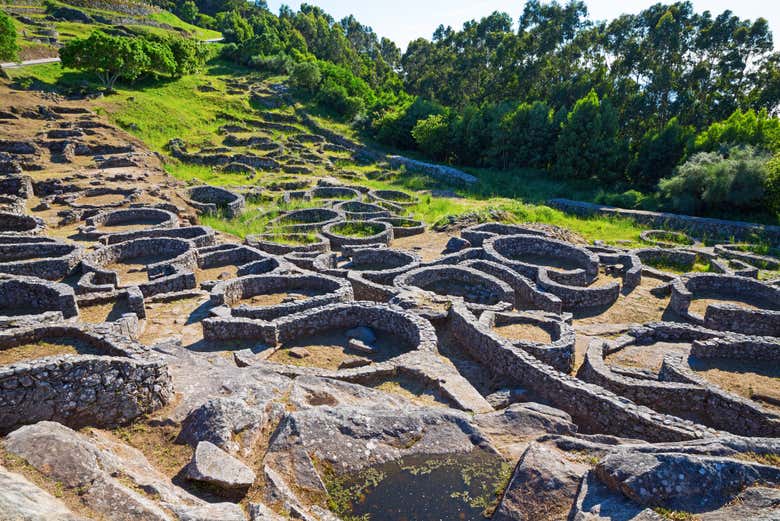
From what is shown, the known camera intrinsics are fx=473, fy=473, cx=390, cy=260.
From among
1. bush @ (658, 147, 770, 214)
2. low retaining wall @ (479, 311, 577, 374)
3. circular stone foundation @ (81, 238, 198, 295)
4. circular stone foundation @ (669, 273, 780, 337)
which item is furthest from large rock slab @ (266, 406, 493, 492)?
bush @ (658, 147, 770, 214)

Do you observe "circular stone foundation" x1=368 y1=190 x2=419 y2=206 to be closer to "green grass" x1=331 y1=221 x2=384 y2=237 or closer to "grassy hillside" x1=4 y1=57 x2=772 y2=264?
"grassy hillside" x1=4 y1=57 x2=772 y2=264

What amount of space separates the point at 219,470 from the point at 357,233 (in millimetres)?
22234

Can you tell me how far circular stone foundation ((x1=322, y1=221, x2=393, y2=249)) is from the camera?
2573 cm

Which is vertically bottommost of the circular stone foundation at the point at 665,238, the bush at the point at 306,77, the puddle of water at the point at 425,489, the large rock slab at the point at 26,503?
the puddle of water at the point at 425,489

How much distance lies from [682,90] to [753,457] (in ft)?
158

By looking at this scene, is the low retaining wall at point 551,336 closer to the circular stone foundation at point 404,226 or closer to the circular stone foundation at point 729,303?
the circular stone foundation at point 729,303

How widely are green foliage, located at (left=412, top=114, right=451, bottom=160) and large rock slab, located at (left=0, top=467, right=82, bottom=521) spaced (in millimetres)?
49669

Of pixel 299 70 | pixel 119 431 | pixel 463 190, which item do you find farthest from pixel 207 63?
pixel 119 431

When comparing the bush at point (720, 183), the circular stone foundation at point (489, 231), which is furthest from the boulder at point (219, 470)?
the bush at point (720, 183)

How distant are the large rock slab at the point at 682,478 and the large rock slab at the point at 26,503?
22.0 ft

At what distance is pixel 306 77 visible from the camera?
67.9 meters

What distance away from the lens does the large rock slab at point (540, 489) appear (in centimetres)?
679

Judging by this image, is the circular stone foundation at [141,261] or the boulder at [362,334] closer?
the boulder at [362,334]

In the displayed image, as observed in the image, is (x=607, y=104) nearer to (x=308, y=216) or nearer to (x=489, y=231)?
(x=489, y=231)
